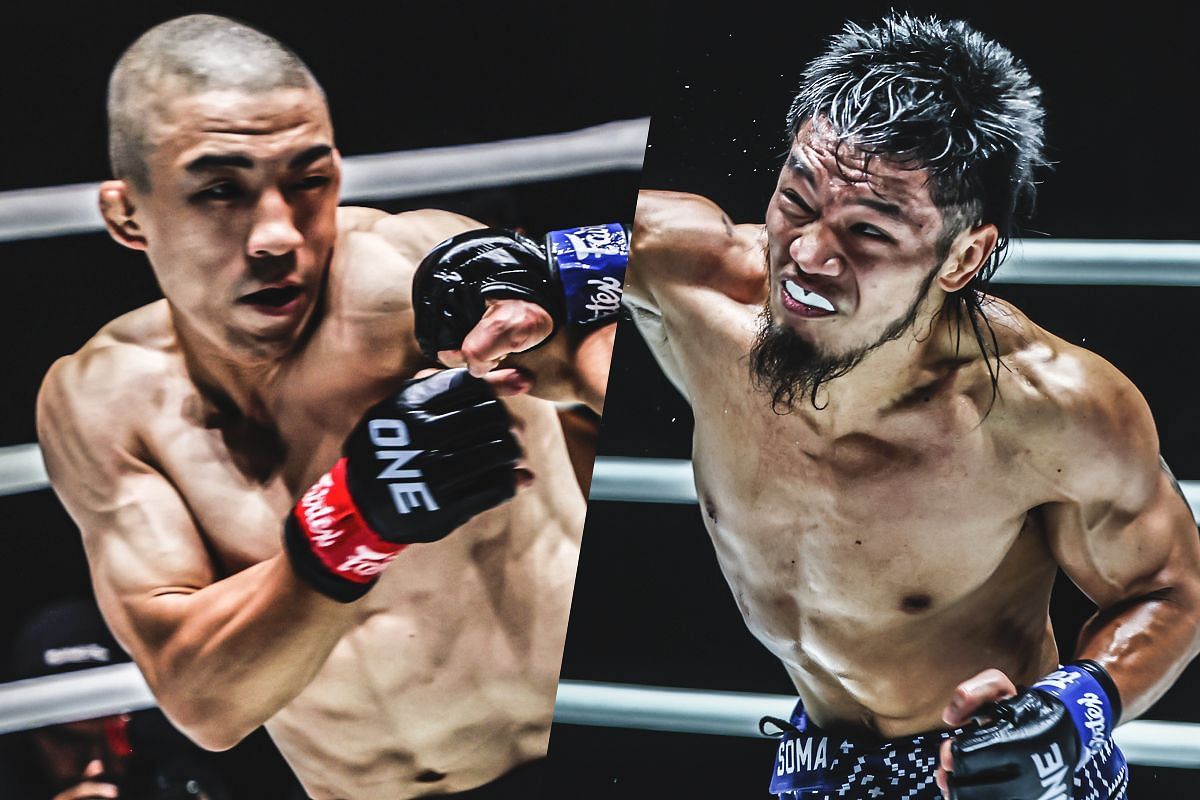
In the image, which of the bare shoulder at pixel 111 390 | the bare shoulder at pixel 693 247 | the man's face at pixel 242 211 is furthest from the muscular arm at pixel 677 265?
the bare shoulder at pixel 111 390

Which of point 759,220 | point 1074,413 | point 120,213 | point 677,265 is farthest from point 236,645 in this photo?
point 1074,413

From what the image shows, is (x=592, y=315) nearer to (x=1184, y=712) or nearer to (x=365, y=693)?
(x=365, y=693)

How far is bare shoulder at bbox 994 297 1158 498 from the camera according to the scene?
1.84 m

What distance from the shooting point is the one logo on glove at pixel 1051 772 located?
1784 millimetres

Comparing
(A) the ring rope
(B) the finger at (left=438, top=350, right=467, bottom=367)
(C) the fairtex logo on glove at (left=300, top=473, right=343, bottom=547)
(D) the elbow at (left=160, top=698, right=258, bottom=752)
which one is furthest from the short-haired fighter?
(D) the elbow at (left=160, top=698, right=258, bottom=752)

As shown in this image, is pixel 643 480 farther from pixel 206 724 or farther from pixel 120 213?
pixel 120 213

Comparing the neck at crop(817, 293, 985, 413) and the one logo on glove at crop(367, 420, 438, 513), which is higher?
the neck at crop(817, 293, 985, 413)

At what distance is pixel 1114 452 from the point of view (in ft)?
6.07

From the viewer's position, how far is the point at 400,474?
1844 mm

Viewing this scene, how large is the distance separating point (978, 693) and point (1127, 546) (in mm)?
286

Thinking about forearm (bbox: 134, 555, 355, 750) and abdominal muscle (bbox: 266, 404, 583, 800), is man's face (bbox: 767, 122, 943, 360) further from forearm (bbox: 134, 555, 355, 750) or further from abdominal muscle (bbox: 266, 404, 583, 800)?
forearm (bbox: 134, 555, 355, 750)

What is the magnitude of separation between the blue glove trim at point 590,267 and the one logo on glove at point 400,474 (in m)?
0.34

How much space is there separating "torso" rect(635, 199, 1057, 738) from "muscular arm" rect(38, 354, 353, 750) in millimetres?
632

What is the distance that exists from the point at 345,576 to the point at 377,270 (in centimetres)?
44
